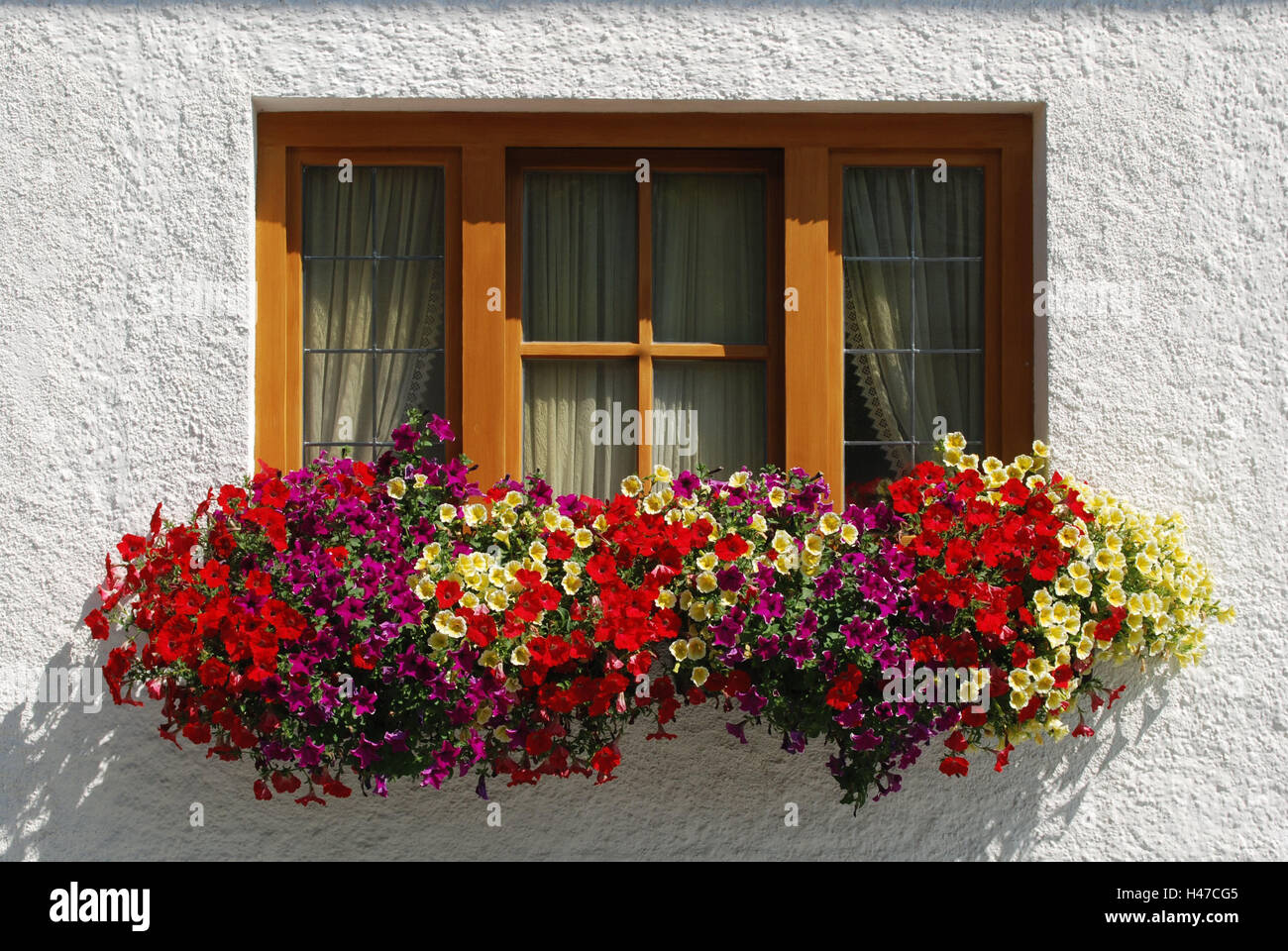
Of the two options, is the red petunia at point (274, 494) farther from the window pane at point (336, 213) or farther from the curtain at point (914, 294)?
the curtain at point (914, 294)

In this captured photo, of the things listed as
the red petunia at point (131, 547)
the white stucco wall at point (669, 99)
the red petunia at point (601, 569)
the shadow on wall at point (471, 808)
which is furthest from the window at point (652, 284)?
the shadow on wall at point (471, 808)

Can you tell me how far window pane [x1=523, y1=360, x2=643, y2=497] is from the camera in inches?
158

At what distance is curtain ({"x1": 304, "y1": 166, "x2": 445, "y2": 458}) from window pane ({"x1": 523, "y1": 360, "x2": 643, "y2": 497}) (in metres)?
0.35

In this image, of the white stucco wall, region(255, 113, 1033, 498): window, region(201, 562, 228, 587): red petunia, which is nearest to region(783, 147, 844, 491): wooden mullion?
region(255, 113, 1033, 498): window

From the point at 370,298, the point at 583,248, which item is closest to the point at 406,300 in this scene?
the point at 370,298

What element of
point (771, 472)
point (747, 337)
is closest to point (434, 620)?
point (771, 472)

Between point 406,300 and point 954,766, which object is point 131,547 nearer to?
point 406,300

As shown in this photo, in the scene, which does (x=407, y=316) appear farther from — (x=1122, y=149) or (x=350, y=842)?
(x=1122, y=149)

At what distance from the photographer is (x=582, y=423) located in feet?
13.2

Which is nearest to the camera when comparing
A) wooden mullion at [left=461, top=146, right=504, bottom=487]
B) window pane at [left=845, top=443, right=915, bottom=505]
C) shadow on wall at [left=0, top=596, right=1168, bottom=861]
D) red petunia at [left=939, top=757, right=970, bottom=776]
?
red petunia at [left=939, top=757, right=970, bottom=776]

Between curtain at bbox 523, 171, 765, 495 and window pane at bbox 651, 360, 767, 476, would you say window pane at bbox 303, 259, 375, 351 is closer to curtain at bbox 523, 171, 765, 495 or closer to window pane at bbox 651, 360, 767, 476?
curtain at bbox 523, 171, 765, 495

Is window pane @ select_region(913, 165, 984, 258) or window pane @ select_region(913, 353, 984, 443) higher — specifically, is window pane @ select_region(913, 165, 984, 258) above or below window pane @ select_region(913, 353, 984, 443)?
above

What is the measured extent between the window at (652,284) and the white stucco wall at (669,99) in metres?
0.16
